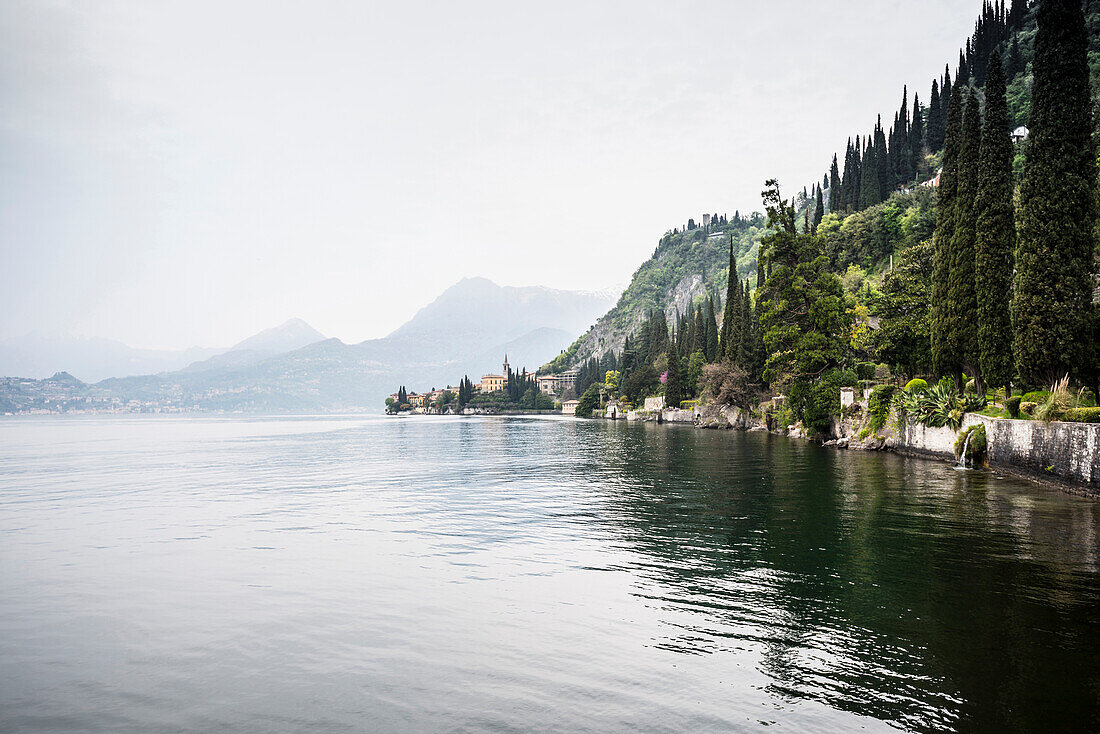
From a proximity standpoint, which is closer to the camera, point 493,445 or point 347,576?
point 347,576

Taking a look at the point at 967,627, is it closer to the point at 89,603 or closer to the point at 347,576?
the point at 347,576

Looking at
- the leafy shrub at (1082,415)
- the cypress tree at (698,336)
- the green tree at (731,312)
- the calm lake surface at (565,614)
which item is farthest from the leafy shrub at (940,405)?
the cypress tree at (698,336)

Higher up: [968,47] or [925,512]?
[968,47]

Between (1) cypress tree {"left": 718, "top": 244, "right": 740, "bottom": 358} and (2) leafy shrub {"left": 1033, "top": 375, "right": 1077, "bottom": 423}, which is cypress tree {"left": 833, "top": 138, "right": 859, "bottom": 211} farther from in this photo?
(2) leafy shrub {"left": 1033, "top": 375, "right": 1077, "bottom": 423}

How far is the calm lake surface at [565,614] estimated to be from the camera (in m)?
6.75

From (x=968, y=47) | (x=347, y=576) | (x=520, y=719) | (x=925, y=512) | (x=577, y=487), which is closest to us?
(x=520, y=719)

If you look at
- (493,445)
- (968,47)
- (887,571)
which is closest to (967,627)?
(887,571)

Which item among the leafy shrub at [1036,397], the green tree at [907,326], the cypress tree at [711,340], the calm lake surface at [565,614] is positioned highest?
the cypress tree at [711,340]

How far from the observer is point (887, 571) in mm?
11805

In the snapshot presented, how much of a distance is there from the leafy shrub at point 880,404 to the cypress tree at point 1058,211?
47.2ft

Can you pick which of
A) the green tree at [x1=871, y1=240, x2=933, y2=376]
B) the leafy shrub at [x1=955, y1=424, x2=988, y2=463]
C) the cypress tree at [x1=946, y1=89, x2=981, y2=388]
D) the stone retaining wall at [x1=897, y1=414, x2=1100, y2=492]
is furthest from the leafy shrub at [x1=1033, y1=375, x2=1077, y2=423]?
the green tree at [x1=871, y1=240, x2=933, y2=376]

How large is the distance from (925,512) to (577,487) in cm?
1258

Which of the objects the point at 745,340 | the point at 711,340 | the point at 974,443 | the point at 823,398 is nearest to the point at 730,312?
the point at 745,340

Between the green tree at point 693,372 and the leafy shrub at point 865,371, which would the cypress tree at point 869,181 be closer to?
the green tree at point 693,372
